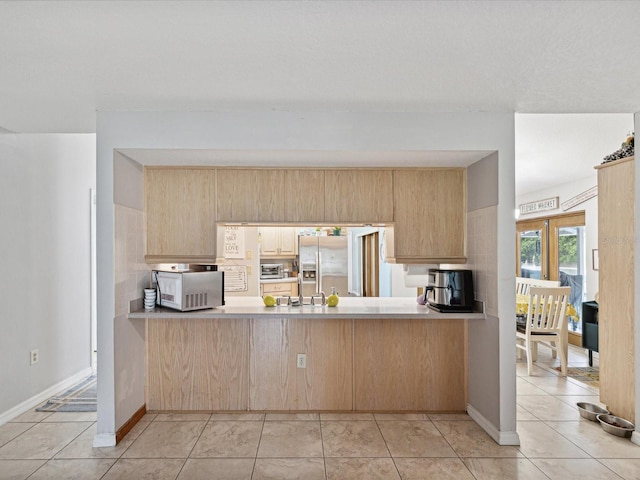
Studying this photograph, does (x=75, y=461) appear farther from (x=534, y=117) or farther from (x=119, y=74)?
(x=534, y=117)

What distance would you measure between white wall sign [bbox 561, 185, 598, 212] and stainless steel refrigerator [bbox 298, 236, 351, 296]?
3281 millimetres

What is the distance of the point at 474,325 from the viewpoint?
3.40 m

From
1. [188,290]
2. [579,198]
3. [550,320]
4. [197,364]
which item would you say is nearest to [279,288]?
[197,364]

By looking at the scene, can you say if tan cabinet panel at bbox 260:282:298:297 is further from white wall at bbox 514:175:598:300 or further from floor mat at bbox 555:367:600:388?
white wall at bbox 514:175:598:300

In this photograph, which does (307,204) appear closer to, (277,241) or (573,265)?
(277,241)

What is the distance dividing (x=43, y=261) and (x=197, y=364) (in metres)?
1.73

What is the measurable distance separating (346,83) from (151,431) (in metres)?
2.86

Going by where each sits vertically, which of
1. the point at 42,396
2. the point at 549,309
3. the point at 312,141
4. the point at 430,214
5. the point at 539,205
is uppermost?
the point at 312,141

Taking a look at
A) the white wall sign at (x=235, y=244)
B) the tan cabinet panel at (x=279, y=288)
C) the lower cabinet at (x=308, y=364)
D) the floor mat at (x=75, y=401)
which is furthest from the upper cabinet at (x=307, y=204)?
the tan cabinet panel at (x=279, y=288)

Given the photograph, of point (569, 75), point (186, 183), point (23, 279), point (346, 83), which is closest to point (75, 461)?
point (23, 279)

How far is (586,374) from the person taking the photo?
15.2ft

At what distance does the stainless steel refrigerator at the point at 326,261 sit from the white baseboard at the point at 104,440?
3.42 metres

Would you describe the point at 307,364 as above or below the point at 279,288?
below

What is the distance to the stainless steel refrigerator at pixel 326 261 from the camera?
601 centimetres
